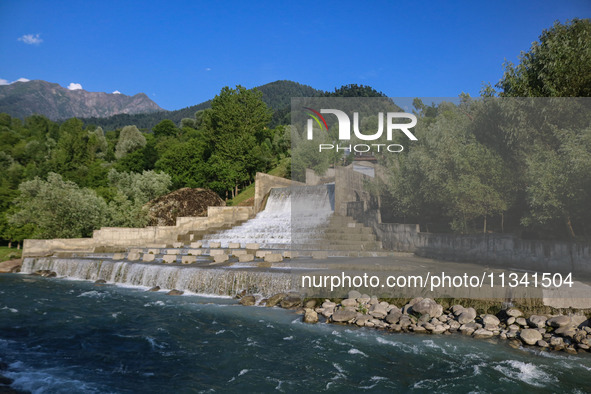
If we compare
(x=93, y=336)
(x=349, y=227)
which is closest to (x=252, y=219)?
(x=349, y=227)

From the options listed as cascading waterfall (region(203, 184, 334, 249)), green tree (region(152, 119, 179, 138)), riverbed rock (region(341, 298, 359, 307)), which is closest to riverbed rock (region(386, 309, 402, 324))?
riverbed rock (region(341, 298, 359, 307))

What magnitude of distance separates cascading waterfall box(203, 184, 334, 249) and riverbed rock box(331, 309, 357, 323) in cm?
1309

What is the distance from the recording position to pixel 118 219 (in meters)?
36.7

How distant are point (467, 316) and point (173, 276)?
1341cm

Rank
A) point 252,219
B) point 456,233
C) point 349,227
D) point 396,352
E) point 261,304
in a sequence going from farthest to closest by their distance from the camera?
point 252,219, point 349,227, point 456,233, point 261,304, point 396,352

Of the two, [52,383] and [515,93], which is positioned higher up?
[515,93]

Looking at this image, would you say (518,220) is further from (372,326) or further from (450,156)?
(372,326)

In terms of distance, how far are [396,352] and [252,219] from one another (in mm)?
26304

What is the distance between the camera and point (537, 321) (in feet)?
38.4

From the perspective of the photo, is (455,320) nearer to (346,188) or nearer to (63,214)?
(346,188)

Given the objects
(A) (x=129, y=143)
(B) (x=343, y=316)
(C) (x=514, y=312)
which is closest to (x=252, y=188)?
(B) (x=343, y=316)

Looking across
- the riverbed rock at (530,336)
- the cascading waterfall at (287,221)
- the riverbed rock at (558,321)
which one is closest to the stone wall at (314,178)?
the cascading waterfall at (287,221)

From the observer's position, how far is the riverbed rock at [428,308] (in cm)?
1296

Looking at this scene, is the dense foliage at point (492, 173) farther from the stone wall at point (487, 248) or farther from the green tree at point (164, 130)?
the green tree at point (164, 130)
